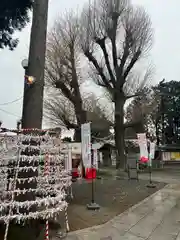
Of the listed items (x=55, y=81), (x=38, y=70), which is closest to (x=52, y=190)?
(x=38, y=70)

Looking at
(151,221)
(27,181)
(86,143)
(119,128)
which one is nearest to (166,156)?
(119,128)

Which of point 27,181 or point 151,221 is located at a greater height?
point 27,181

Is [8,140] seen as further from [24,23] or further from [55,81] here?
[55,81]

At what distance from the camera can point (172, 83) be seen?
40500 millimetres

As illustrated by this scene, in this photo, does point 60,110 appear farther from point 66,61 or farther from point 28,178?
point 28,178

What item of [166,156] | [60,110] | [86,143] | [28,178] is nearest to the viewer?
[28,178]

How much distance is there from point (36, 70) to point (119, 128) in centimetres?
1480

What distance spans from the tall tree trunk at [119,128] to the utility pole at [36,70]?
1414cm

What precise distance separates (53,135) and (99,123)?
16.0m

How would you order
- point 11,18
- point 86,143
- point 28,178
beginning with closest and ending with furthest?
point 28,178 < point 11,18 < point 86,143

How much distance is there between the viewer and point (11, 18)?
23.9ft

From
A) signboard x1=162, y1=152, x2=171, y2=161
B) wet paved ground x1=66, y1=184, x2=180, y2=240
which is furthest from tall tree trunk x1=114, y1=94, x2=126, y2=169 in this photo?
signboard x1=162, y1=152, x2=171, y2=161

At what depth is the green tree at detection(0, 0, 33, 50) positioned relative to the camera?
22.7 ft

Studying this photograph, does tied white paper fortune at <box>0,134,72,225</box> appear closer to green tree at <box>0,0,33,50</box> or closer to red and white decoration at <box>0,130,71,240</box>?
red and white decoration at <box>0,130,71,240</box>
